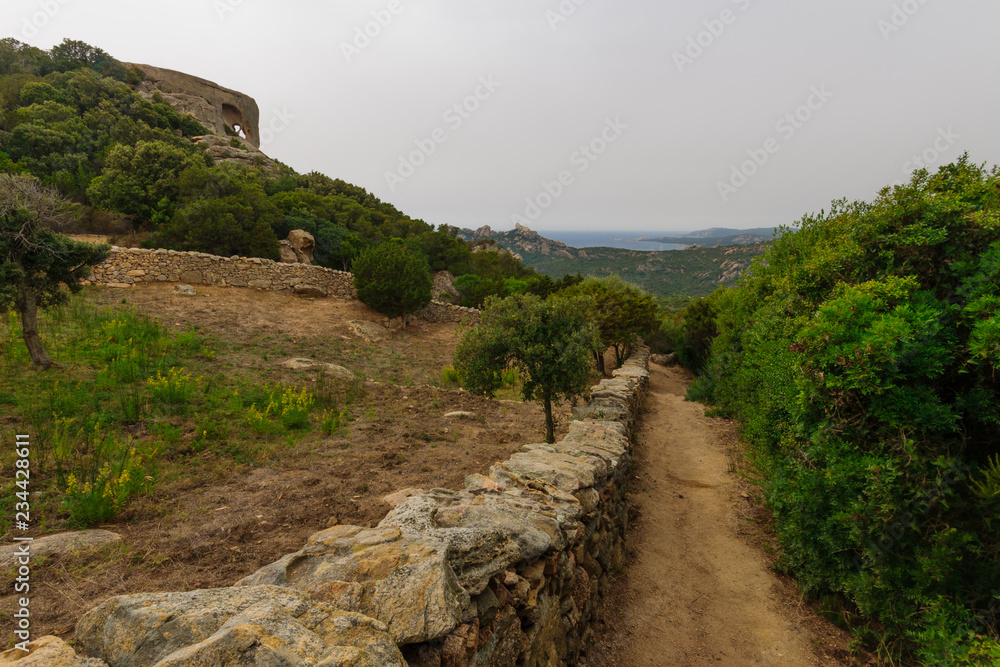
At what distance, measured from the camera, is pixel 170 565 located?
3328mm

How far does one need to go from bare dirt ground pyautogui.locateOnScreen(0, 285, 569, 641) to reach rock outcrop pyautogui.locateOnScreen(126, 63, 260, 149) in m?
40.9

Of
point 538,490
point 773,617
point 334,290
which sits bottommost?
point 773,617

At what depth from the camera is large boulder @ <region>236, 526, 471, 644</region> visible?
2.17 m

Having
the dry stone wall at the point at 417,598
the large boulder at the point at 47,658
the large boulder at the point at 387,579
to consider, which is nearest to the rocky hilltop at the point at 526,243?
the dry stone wall at the point at 417,598

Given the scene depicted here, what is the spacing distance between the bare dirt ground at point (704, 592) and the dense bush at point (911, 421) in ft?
2.02

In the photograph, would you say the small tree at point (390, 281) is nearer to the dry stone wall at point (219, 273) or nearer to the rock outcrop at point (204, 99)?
the dry stone wall at point (219, 273)

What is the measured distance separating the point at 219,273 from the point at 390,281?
6492mm

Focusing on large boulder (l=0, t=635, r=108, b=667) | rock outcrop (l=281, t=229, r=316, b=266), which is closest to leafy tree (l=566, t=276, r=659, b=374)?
rock outcrop (l=281, t=229, r=316, b=266)

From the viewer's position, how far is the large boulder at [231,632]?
5.14 feet

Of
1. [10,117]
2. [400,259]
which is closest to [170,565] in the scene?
[400,259]

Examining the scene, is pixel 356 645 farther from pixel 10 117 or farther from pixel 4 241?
pixel 10 117

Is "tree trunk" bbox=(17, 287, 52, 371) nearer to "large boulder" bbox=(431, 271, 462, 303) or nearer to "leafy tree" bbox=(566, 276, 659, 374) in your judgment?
"leafy tree" bbox=(566, 276, 659, 374)

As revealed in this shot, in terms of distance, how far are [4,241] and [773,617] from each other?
12.6 meters

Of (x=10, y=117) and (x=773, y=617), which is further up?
(x=10, y=117)
